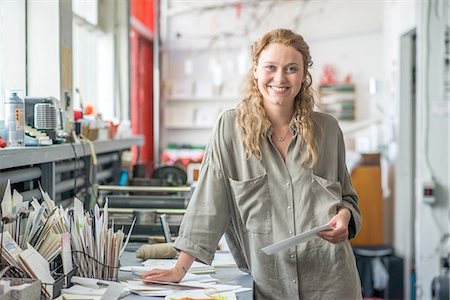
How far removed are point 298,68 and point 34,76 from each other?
1730mm

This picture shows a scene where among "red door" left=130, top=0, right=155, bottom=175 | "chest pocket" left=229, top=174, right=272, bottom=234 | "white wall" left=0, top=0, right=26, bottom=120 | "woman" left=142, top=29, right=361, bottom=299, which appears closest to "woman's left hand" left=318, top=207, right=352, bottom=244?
"woman" left=142, top=29, right=361, bottom=299

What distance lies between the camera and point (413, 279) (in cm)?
549

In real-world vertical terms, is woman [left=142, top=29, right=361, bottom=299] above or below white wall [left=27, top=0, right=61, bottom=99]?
below

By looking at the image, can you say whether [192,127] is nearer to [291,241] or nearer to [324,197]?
[324,197]

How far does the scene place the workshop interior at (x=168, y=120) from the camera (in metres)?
2.22

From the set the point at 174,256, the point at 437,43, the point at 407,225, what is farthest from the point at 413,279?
the point at 174,256

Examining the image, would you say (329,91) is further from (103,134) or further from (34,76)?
(34,76)

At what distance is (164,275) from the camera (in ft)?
7.22

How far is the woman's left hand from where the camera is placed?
7.20 ft

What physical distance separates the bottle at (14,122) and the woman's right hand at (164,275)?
80 cm

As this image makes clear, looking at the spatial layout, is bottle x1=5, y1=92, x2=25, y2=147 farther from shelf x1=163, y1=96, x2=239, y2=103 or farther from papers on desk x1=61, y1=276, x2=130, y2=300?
shelf x1=163, y1=96, x2=239, y2=103

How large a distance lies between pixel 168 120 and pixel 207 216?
5.68 metres

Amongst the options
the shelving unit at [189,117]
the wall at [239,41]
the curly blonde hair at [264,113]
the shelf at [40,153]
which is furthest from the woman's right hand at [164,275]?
the shelving unit at [189,117]

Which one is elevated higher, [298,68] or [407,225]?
[298,68]
